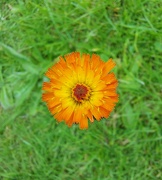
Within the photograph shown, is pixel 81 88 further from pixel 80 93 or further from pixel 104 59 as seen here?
pixel 104 59

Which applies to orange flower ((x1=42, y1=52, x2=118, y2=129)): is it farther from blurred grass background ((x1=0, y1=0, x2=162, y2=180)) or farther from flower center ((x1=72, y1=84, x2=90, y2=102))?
blurred grass background ((x1=0, y1=0, x2=162, y2=180))

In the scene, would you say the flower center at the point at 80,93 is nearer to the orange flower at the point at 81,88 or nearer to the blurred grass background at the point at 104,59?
the orange flower at the point at 81,88

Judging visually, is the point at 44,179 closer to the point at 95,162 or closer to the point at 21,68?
the point at 95,162

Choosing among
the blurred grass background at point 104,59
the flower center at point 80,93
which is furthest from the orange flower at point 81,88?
the blurred grass background at point 104,59

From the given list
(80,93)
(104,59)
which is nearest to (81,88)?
(80,93)

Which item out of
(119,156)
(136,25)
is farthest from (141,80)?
(119,156)

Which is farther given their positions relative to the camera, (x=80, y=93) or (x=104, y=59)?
(x=104, y=59)
